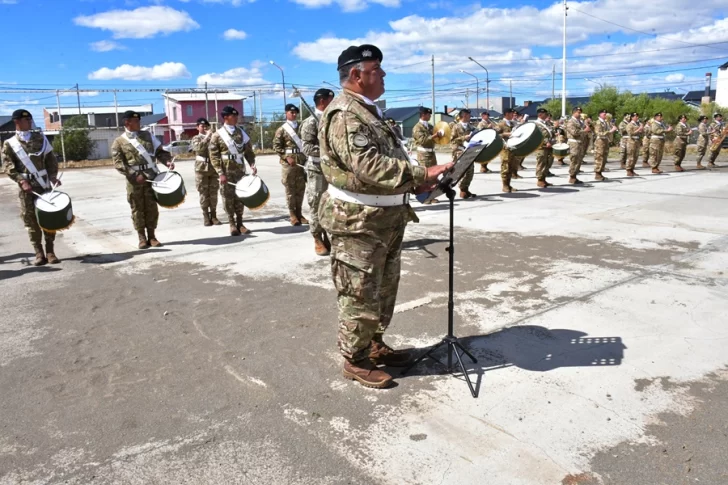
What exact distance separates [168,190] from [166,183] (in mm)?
163

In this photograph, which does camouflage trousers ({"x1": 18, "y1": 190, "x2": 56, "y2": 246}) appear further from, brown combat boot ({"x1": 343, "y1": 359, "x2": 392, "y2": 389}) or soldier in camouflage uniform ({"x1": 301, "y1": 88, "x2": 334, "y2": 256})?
brown combat boot ({"x1": 343, "y1": 359, "x2": 392, "y2": 389})

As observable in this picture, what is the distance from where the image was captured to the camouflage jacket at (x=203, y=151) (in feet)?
32.9

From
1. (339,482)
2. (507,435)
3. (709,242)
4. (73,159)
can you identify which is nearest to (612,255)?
(709,242)

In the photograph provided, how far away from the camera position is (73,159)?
1093 inches

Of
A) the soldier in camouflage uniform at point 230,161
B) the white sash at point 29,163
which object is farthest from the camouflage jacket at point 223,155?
the white sash at point 29,163

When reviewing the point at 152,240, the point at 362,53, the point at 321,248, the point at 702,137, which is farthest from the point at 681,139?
the point at 362,53

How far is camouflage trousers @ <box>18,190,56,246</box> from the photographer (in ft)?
24.2

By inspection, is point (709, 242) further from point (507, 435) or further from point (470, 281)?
point (507, 435)

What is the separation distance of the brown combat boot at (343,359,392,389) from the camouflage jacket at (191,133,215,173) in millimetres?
6982

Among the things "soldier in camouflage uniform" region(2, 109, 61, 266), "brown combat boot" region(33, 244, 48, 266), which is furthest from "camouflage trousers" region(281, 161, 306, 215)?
"brown combat boot" region(33, 244, 48, 266)

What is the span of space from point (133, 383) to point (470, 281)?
3.64 meters

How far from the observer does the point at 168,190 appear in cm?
803

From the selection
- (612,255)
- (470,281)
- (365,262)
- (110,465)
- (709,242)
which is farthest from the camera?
(709,242)

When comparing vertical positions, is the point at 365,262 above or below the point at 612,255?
above
